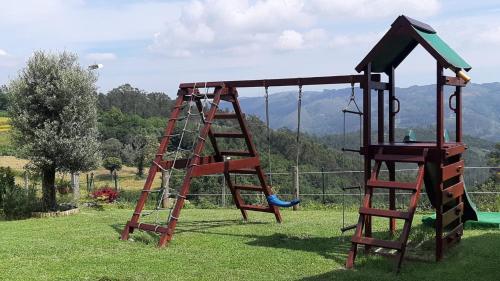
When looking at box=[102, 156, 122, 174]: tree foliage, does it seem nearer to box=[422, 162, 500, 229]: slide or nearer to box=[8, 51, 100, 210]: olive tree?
box=[8, 51, 100, 210]: olive tree

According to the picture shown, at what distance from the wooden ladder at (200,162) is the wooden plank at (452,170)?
3361 mm

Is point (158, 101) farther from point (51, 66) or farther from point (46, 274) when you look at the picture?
point (46, 274)

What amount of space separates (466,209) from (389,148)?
2.02m

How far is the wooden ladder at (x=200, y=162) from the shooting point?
7824mm

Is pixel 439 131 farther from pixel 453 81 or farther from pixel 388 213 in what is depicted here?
pixel 388 213

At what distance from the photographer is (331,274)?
19.0ft

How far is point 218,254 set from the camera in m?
6.93

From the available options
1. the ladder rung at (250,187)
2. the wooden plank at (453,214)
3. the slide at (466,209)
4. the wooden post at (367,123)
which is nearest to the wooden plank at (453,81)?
the wooden post at (367,123)

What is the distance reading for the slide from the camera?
21.5 ft

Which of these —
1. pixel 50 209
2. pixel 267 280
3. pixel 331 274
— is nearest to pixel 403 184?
pixel 331 274

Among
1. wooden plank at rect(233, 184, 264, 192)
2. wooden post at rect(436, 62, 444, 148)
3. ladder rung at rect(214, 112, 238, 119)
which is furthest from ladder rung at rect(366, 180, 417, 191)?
ladder rung at rect(214, 112, 238, 119)

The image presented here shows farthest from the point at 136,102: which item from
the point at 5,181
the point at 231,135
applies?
the point at 231,135

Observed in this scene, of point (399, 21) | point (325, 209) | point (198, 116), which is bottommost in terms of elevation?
point (325, 209)

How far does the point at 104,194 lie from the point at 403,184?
10154 mm
